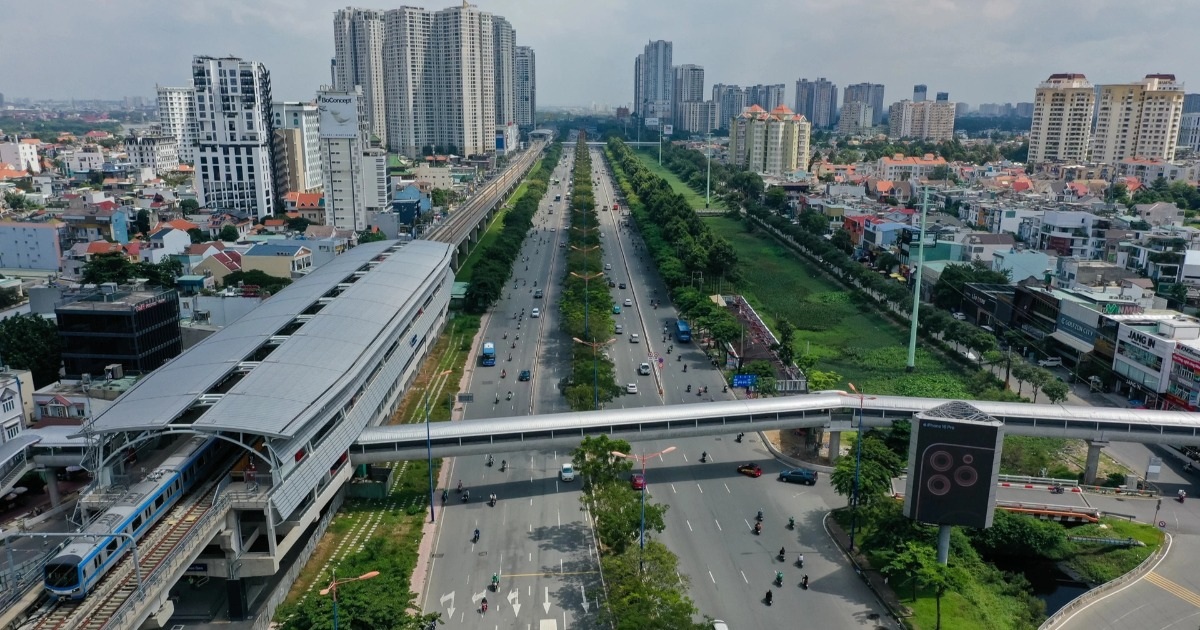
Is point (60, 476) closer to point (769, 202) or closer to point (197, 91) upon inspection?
point (197, 91)

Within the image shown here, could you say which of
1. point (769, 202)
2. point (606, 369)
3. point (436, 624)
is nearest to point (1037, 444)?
point (606, 369)

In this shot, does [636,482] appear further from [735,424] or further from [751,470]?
[751,470]

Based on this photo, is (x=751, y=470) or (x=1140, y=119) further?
(x=1140, y=119)

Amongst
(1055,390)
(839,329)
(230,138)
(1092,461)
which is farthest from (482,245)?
(1092,461)

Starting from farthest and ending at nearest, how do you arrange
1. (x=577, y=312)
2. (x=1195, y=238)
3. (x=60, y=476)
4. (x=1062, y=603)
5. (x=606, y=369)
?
(x=1195, y=238) < (x=577, y=312) < (x=606, y=369) < (x=60, y=476) < (x=1062, y=603)

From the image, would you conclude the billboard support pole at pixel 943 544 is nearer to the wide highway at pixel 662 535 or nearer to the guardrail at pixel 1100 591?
the wide highway at pixel 662 535

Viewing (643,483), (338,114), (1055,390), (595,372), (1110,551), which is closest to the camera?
(643,483)
